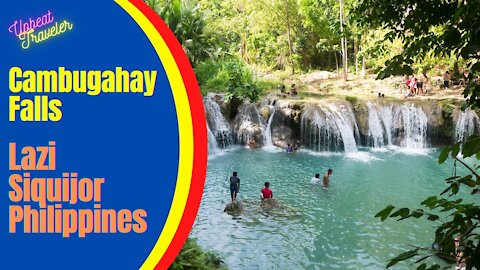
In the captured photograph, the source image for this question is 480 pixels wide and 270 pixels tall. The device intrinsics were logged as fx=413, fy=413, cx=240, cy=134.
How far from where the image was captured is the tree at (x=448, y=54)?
1.68m

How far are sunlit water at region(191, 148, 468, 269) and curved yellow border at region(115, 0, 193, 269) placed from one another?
5.91 m

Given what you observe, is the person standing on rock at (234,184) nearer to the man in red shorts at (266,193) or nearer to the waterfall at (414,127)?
the man in red shorts at (266,193)

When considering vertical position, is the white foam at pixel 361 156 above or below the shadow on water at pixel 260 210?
above

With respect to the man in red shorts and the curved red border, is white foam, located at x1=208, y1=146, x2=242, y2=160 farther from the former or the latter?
the curved red border

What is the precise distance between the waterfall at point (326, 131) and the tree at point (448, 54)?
47.0 ft

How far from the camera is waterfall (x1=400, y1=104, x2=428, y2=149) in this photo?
1764 centimetres

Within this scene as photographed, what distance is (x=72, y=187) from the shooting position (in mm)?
1839

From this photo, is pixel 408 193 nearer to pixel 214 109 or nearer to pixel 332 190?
pixel 332 190

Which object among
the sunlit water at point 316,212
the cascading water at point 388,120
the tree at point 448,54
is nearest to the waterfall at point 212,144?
the sunlit water at point 316,212

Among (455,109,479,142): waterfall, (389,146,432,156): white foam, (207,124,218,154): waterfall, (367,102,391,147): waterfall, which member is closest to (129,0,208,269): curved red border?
(207,124,218,154): waterfall

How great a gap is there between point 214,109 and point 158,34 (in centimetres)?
1652

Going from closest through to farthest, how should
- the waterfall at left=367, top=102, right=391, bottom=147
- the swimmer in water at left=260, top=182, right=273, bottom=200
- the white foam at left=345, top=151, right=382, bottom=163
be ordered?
the swimmer in water at left=260, top=182, right=273, bottom=200, the white foam at left=345, top=151, right=382, bottom=163, the waterfall at left=367, top=102, right=391, bottom=147

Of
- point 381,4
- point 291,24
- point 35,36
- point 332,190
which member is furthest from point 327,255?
point 291,24

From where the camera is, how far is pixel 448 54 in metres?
2.57
